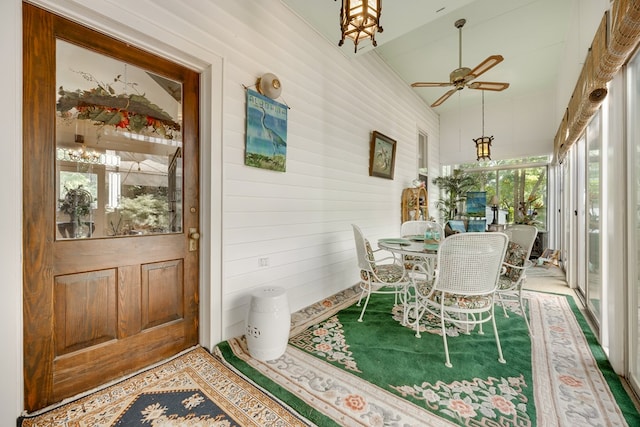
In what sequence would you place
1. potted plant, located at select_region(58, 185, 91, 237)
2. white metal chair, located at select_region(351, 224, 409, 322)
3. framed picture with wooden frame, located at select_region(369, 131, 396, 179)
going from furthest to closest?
framed picture with wooden frame, located at select_region(369, 131, 396, 179) < white metal chair, located at select_region(351, 224, 409, 322) < potted plant, located at select_region(58, 185, 91, 237)

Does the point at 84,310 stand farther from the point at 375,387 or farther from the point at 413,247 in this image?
the point at 413,247

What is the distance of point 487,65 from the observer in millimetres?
3055

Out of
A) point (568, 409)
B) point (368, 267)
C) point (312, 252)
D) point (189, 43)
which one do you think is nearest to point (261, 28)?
point (189, 43)

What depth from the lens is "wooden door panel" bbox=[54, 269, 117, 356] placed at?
5.06ft

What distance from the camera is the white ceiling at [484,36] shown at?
282 cm

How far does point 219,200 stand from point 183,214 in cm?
30

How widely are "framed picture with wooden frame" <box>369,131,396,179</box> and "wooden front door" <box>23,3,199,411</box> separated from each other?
288 cm

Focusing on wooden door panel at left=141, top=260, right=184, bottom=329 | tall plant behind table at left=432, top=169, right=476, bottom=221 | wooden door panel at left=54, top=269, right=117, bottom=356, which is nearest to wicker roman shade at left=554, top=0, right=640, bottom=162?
wooden door panel at left=141, top=260, right=184, bottom=329

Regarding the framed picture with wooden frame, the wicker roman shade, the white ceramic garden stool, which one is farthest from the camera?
the framed picture with wooden frame

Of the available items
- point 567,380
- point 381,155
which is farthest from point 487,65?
point 567,380

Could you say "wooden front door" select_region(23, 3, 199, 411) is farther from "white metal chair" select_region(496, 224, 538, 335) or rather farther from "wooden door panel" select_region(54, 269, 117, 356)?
"white metal chair" select_region(496, 224, 538, 335)

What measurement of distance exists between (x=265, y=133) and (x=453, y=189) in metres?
6.04

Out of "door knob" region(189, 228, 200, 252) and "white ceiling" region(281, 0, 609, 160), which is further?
"white ceiling" region(281, 0, 609, 160)

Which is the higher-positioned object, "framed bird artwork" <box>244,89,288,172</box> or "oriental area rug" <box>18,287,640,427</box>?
"framed bird artwork" <box>244,89,288,172</box>
